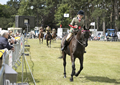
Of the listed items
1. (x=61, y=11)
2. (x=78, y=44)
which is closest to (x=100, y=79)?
(x=78, y=44)

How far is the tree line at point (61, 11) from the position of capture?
189 feet

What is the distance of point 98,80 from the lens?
373 inches

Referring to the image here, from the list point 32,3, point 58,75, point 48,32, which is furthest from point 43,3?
point 58,75

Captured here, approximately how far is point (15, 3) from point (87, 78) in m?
96.4

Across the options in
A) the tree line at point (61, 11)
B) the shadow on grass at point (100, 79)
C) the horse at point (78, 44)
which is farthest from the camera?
the tree line at point (61, 11)

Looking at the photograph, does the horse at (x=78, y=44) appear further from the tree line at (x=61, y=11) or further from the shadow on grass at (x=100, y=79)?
the tree line at (x=61, y=11)

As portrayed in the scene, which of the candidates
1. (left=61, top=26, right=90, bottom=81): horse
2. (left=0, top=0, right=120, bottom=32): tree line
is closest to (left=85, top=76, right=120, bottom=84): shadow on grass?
(left=61, top=26, right=90, bottom=81): horse

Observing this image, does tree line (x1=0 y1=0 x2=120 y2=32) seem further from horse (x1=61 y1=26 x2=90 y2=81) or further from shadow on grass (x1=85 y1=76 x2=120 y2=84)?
horse (x1=61 y1=26 x2=90 y2=81)

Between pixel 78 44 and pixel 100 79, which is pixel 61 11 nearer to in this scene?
pixel 100 79

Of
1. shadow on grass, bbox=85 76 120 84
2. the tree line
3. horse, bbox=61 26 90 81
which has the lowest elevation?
shadow on grass, bbox=85 76 120 84

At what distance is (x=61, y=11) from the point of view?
6956 centimetres

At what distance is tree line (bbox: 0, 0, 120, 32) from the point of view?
189 feet

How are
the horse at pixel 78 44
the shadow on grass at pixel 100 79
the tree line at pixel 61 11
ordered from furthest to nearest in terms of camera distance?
the tree line at pixel 61 11 < the shadow on grass at pixel 100 79 < the horse at pixel 78 44

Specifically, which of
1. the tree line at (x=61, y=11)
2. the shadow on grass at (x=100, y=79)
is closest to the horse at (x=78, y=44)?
the shadow on grass at (x=100, y=79)
